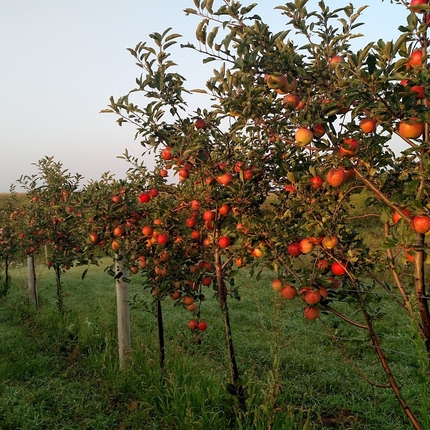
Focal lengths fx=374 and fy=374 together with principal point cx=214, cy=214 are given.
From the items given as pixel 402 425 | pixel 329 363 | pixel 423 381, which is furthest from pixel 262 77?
pixel 329 363

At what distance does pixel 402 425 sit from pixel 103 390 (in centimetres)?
279

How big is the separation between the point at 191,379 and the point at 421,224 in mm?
2497

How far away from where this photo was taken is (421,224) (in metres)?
1.76

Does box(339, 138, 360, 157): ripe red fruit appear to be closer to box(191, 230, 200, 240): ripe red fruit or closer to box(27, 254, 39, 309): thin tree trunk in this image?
box(191, 230, 200, 240): ripe red fruit

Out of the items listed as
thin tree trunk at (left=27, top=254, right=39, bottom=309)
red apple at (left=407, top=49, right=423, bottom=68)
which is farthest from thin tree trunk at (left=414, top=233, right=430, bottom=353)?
thin tree trunk at (left=27, top=254, right=39, bottom=309)

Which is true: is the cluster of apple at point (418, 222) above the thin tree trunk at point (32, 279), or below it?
above

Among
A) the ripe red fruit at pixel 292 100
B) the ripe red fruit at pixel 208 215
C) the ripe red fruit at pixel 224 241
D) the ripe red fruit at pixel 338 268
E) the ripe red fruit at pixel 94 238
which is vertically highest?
the ripe red fruit at pixel 292 100

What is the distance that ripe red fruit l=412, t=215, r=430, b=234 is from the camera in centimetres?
175

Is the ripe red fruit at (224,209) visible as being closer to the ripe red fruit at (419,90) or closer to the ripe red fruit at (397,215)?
the ripe red fruit at (397,215)

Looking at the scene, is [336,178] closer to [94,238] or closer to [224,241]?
[224,241]

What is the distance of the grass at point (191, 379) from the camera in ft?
9.50

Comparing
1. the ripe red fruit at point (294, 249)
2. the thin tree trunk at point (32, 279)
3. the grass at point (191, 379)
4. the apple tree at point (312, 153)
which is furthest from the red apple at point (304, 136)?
the thin tree trunk at point (32, 279)

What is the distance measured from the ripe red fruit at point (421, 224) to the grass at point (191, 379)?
1.69 feet

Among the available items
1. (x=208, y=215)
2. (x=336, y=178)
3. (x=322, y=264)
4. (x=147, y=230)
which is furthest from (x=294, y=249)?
(x=147, y=230)
